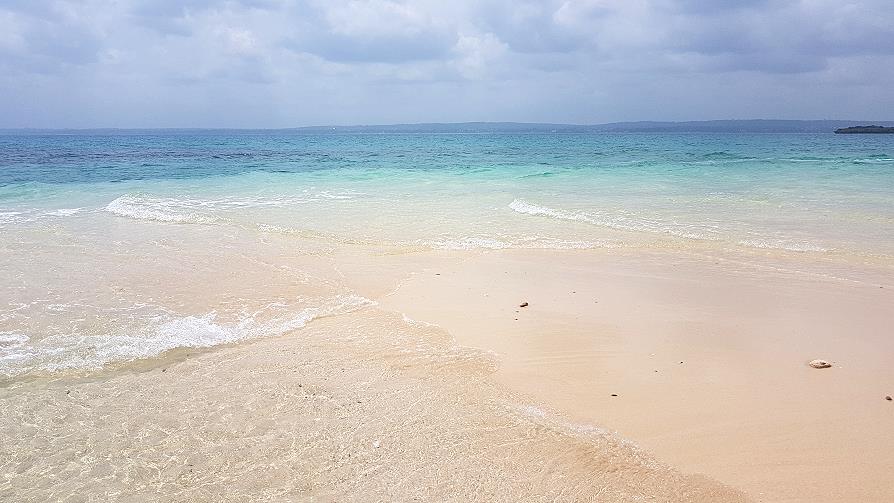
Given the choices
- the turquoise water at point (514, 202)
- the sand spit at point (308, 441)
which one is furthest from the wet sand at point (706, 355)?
the turquoise water at point (514, 202)

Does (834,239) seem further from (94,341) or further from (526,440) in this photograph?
(94,341)

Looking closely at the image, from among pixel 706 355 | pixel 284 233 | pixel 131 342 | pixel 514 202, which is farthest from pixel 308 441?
pixel 514 202

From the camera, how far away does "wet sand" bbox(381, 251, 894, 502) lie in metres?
3.98

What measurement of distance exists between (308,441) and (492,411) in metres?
1.45

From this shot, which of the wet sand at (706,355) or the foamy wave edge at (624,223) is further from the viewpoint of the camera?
the foamy wave edge at (624,223)

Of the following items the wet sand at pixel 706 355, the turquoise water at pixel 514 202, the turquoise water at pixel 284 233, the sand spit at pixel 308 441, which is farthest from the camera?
the turquoise water at pixel 514 202

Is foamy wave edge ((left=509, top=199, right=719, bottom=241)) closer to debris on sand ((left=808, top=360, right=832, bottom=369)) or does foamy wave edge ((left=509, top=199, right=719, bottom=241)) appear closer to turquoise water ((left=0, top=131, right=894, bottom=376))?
turquoise water ((left=0, top=131, right=894, bottom=376))

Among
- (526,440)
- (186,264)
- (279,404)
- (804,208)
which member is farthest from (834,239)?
(186,264)

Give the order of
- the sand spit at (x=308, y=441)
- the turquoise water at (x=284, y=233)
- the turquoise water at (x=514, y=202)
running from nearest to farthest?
1. the sand spit at (x=308, y=441)
2. the turquoise water at (x=284, y=233)
3. the turquoise water at (x=514, y=202)

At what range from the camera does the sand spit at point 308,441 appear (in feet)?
11.8

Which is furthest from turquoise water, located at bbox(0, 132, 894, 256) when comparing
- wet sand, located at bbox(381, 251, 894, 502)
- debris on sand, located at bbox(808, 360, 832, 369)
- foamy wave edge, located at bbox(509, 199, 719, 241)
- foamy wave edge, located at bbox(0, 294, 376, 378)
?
debris on sand, located at bbox(808, 360, 832, 369)

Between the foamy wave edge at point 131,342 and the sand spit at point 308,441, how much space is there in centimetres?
39

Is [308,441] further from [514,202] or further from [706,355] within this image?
[514,202]

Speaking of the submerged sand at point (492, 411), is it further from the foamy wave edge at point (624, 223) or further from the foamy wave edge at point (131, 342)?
the foamy wave edge at point (624, 223)
